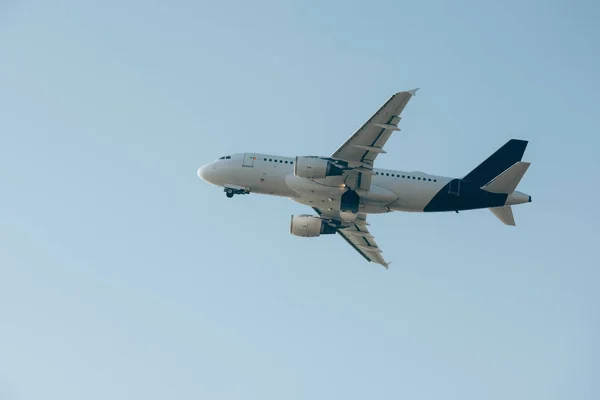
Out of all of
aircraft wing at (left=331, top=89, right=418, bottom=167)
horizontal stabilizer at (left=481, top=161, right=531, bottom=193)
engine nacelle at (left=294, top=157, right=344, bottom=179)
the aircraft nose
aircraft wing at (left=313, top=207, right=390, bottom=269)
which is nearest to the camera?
aircraft wing at (left=331, top=89, right=418, bottom=167)

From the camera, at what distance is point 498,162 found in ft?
209

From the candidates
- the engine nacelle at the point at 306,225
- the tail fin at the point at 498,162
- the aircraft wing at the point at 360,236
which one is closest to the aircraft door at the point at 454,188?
the tail fin at the point at 498,162

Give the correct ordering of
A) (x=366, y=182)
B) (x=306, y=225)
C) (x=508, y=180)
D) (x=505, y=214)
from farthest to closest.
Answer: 1. (x=306, y=225)
2. (x=505, y=214)
3. (x=366, y=182)
4. (x=508, y=180)

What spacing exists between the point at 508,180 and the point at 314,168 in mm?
14556

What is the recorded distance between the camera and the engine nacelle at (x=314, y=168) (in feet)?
199

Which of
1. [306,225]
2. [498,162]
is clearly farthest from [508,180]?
[306,225]

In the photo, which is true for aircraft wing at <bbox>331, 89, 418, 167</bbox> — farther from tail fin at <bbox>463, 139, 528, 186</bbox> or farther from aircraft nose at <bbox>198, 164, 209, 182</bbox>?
aircraft nose at <bbox>198, 164, 209, 182</bbox>

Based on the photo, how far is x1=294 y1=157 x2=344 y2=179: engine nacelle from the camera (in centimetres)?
6056

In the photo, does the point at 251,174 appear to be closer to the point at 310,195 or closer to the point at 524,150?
the point at 310,195

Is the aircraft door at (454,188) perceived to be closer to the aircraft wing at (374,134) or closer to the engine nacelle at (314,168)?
the aircraft wing at (374,134)

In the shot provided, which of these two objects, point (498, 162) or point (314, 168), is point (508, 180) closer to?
point (498, 162)

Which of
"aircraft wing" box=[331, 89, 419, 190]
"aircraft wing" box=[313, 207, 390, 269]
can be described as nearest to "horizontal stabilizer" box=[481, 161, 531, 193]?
"aircraft wing" box=[331, 89, 419, 190]

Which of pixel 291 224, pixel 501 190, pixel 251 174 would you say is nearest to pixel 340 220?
Answer: pixel 291 224

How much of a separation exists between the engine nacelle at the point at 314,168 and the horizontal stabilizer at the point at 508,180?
1152 cm
